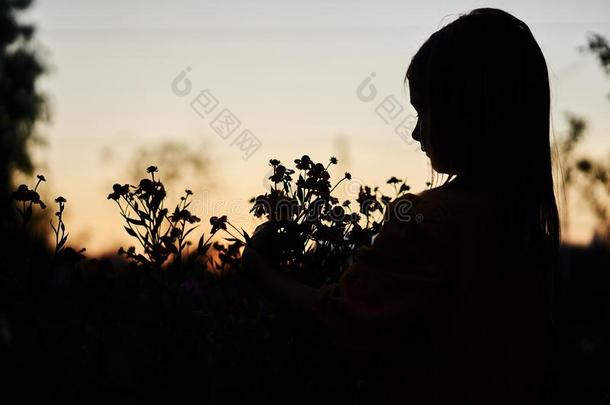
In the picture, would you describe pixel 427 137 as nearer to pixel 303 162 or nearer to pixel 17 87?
pixel 303 162

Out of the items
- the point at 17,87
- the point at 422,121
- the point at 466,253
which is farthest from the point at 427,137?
the point at 17,87

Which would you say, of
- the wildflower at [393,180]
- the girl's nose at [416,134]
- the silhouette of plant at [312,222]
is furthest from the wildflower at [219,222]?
the girl's nose at [416,134]

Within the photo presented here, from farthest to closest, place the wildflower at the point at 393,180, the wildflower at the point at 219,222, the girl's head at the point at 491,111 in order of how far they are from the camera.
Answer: the wildflower at the point at 393,180
the wildflower at the point at 219,222
the girl's head at the point at 491,111

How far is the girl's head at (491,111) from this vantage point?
76.0 inches

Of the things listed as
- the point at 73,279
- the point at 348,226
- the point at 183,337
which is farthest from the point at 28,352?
the point at 348,226

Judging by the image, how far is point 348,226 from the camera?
3.31 meters

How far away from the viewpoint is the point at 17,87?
19.6m

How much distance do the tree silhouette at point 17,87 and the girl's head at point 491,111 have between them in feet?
59.0

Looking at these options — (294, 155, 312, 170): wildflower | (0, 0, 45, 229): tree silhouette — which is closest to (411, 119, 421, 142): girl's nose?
(294, 155, 312, 170): wildflower

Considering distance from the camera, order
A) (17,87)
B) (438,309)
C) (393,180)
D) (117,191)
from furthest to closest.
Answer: (17,87) → (393,180) → (117,191) → (438,309)

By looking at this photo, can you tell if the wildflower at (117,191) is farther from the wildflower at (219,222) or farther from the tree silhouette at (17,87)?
the tree silhouette at (17,87)

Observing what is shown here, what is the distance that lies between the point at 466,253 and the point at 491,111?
45 centimetres

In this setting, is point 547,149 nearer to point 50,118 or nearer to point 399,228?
point 399,228

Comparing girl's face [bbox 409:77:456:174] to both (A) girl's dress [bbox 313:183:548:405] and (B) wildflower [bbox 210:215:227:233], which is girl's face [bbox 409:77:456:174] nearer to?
(A) girl's dress [bbox 313:183:548:405]
